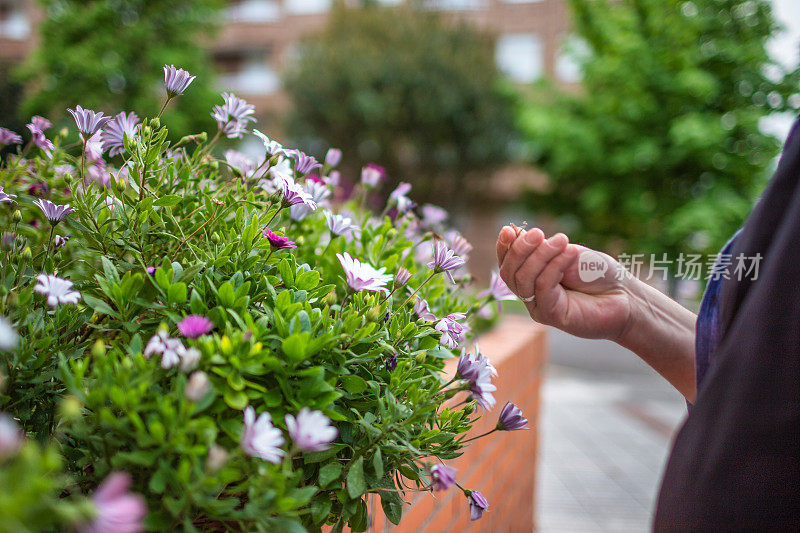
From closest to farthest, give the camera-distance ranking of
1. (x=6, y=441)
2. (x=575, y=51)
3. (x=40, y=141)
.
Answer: (x=6, y=441), (x=40, y=141), (x=575, y=51)

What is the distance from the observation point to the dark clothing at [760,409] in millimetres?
694

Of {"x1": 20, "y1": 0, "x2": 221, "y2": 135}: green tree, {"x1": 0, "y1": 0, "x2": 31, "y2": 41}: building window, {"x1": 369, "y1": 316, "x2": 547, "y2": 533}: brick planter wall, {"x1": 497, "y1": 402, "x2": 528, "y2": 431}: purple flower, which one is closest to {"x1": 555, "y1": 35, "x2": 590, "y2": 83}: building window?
{"x1": 20, "y1": 0, "x2": 221, "y2": 135}: green tree

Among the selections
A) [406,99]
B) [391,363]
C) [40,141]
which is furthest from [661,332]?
[406,99]

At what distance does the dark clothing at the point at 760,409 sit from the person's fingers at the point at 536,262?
0.33 m

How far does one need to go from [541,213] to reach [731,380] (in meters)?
13.4

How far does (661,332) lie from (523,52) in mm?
17495

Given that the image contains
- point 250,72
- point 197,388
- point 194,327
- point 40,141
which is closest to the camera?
point 197,388

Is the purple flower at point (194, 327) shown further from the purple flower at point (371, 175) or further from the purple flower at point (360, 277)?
the purple flower at point (371, 175)

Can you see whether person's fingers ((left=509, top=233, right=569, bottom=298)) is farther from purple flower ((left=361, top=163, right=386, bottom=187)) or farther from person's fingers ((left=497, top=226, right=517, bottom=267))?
purple flower ((left=361, top=163, right=386, bottom=187))

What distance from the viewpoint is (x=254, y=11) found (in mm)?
19328

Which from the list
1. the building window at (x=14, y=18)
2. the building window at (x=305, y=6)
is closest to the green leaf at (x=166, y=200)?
the building window at (x=305, y=6)

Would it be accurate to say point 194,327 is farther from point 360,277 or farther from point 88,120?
point 88,120

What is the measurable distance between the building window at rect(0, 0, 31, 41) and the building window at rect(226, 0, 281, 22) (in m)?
6.17

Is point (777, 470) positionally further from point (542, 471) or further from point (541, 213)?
point (541, 213)
